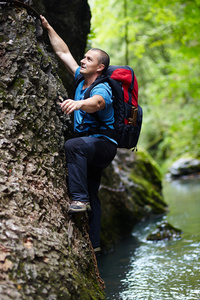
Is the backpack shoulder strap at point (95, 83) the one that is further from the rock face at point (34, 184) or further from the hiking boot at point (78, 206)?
the hiking boot at point (78, 206)

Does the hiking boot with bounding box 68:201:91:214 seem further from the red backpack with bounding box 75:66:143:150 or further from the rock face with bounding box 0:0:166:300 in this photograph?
the red backpack with bounding box 75:66:143:150

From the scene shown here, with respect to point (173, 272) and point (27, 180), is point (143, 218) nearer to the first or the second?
point (173, 272)

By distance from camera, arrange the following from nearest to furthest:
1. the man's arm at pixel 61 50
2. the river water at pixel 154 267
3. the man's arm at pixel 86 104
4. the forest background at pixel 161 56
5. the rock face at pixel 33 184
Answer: the rock face at pixel 33 184
the man's arm at pixel 86 104
the river water at pixel 154 267
the man's arm at pixel 61 50
the forest background at pixel 161 56

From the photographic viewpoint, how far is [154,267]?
14.8 ft

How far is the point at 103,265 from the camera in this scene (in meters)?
4.99

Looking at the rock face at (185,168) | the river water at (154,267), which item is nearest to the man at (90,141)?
the river water at (154,267)

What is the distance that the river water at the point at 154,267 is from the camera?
144 inches

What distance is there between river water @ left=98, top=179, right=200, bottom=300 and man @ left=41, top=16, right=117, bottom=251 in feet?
2.93

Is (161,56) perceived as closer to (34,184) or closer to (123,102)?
(123,102)

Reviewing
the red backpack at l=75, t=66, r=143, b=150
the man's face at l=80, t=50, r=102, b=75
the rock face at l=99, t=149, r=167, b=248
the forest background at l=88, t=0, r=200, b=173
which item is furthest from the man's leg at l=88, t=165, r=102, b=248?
the forest background at l=88, t=0, r=200, b=173

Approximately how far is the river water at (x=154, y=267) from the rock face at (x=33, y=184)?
3.49ft

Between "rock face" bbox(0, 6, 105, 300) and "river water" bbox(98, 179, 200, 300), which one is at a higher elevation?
"rock face" bbox(0, 6, 105, 300)

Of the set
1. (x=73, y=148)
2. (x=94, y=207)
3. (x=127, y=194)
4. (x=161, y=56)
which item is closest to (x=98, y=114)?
(x=73, y=148)

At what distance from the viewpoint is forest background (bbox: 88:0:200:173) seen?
42.5ft
